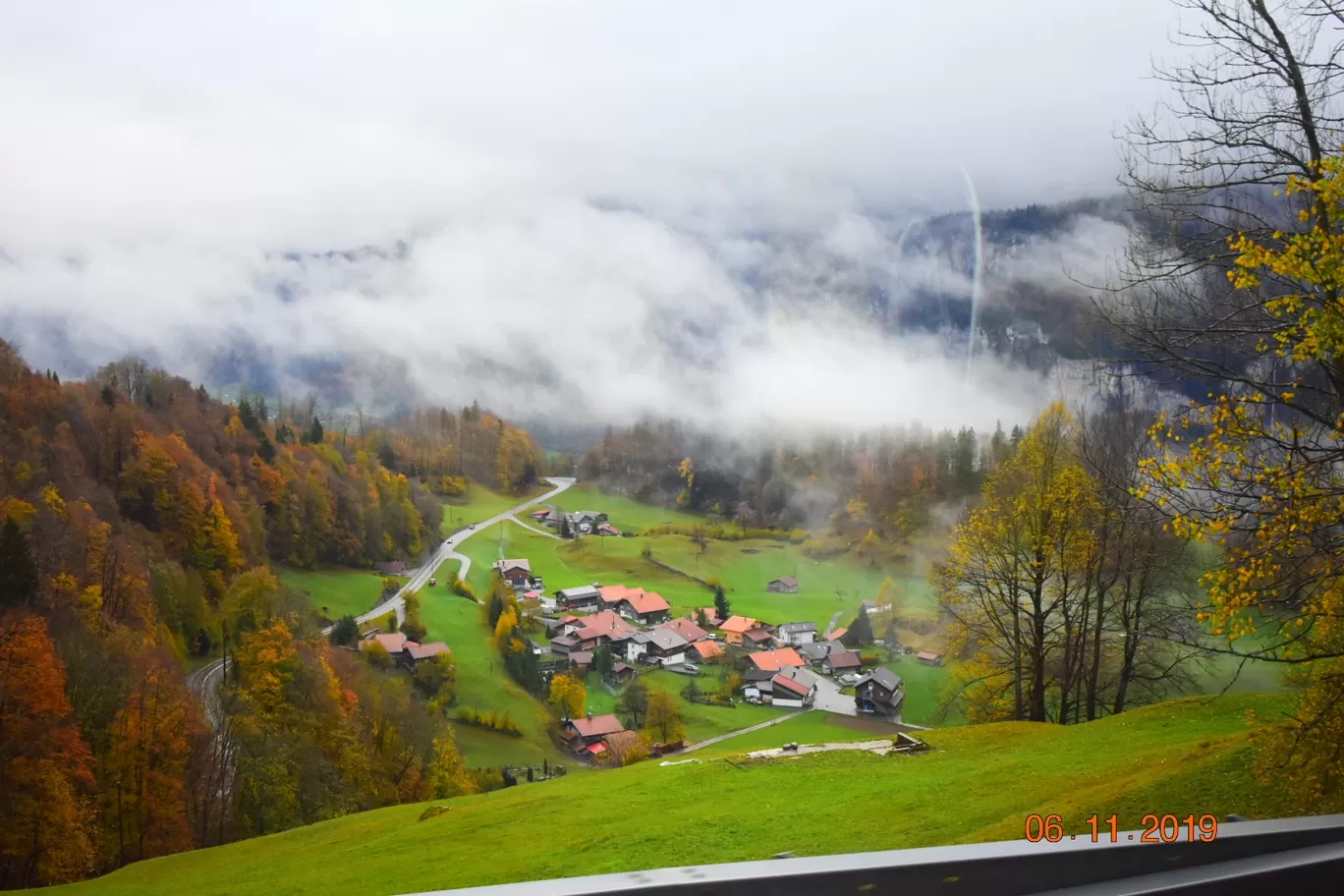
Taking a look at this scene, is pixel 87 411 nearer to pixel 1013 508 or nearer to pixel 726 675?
pixel 726 675

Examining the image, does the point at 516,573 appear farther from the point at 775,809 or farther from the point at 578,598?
the point at 775,809

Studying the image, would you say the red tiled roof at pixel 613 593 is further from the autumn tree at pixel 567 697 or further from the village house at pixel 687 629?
the autumn tree at pixel 567 697

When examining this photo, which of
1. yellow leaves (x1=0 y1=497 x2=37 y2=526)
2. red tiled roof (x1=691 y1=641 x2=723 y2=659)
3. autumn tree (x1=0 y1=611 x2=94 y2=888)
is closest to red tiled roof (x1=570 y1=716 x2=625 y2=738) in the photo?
red tiled roof (x1=691 y1=641 x2=723 y2=659)

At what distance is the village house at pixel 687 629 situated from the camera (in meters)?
45.6

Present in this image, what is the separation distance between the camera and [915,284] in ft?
245

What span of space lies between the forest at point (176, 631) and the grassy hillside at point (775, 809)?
568cm

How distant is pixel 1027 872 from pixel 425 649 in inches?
1693

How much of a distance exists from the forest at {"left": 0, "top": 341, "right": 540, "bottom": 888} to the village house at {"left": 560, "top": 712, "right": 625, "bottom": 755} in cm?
546

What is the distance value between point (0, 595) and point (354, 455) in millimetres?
27619

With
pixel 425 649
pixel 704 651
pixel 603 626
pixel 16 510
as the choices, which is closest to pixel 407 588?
pixel 425 649

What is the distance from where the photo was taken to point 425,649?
138ft

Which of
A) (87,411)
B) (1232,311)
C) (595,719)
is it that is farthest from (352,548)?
(1232,311)

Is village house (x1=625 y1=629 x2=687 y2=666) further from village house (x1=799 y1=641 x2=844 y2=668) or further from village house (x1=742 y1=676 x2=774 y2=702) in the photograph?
village house (x1=799 y1=641 x2=844 y2=668)

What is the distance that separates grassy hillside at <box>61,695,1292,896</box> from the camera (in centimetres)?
890
